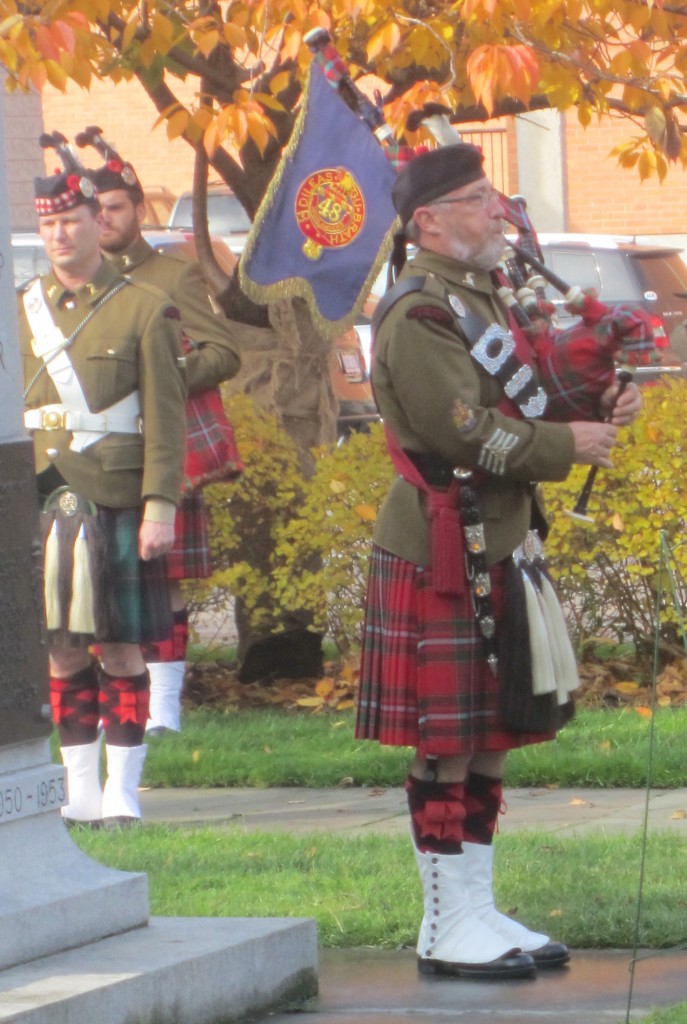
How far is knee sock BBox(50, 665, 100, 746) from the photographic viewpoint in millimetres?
6121

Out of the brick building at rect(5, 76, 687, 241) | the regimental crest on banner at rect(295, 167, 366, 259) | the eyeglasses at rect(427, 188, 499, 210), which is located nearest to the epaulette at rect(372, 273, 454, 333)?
the eyeglasses at rect(427, 188, 499, 210)

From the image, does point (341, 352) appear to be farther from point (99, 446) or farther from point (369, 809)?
point (99, 446)

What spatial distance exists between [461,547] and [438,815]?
632 mm

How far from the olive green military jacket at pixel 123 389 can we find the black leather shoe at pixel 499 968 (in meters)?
1.99

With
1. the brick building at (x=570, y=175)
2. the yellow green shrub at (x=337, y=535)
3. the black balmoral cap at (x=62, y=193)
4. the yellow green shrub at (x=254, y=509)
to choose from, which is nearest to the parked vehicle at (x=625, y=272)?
the brick building at (x=570, y=175)

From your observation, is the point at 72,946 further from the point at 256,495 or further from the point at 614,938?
the point at 256,495

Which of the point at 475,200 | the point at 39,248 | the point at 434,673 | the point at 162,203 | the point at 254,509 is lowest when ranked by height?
the point at 434,673

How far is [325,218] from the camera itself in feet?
19.3

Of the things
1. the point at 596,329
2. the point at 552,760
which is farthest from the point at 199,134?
the point at 596,329

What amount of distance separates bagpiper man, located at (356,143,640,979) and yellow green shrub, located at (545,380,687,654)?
342 cm

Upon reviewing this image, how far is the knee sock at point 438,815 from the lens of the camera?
4427 mm

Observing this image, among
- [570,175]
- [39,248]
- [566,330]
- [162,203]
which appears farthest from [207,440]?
[570,175]

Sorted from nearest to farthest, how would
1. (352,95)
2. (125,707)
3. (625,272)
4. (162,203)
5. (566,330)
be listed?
(566,330) → (352,95) → (125,707) → (625,272) → (162,203)

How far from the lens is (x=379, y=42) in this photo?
685 centimetres
